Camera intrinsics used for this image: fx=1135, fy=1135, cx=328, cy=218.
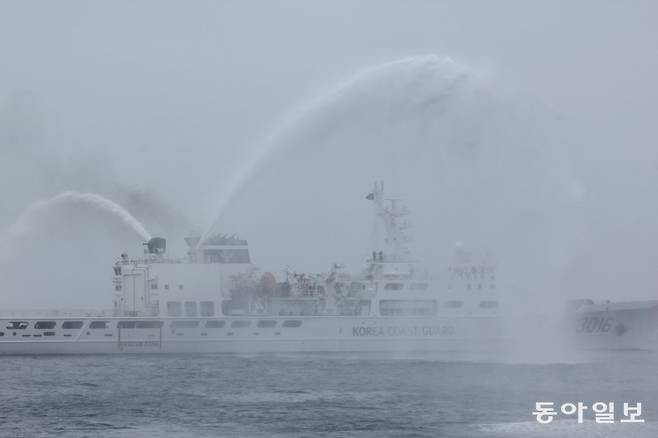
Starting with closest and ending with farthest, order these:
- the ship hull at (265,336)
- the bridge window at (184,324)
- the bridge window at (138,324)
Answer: the ship hull at (265,336), the bridge window at (138,324), the bridge window at (184,324)

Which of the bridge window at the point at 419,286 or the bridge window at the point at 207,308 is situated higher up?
the bridge window at the point at 419,286

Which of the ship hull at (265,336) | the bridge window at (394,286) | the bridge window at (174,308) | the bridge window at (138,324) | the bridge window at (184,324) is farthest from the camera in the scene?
the bridge window at (394,286)

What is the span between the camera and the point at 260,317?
182 feet

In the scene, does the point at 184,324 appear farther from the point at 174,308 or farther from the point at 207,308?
the point at 207,308

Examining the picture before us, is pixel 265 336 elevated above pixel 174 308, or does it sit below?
below

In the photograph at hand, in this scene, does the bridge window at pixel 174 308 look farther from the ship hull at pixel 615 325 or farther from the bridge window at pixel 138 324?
the ship hull at pixel 615 325

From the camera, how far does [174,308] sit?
56.1 meters

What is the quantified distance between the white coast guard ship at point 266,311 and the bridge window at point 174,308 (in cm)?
5

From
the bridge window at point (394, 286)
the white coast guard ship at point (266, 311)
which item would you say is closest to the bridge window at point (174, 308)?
the white coast guard ship at point (266, 311)

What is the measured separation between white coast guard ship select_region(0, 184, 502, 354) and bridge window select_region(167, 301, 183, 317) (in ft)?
0.16

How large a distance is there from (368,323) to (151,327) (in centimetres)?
1057

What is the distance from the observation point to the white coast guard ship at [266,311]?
54688 millimetres

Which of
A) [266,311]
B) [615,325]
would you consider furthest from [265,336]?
[615,325]

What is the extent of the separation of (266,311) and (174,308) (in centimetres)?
454
